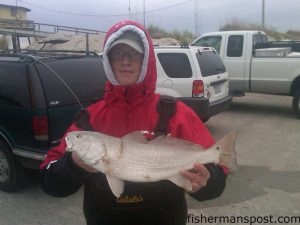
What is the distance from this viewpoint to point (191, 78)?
308 inches

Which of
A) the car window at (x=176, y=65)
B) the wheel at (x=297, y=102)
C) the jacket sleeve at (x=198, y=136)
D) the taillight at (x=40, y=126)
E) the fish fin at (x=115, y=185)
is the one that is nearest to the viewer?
the fish fin at (x=115, y=185)

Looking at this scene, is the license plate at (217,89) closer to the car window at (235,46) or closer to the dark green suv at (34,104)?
the car window at (235,46)

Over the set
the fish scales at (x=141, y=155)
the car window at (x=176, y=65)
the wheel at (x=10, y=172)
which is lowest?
the wheel at (x=10, y=172)

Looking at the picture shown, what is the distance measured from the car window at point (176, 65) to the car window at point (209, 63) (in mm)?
297

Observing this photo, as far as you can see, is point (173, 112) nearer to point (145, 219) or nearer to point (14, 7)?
point (145, 219)

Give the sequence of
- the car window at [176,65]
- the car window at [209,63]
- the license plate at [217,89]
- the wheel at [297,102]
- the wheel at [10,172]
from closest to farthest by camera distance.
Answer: the wheel at [10,172], the car window at [176,65], the car window at [209,63], the license plate at [217,89], the wheel at [297,102]

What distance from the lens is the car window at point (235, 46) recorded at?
36.3 ft

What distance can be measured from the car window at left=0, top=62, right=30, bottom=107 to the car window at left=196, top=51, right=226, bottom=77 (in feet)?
13.0

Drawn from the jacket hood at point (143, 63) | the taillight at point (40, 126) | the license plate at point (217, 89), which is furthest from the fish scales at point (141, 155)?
the license plate at point (217, 89)

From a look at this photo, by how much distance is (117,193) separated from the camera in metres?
1.87

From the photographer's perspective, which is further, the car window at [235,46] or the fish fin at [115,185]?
the car window at [235,46]

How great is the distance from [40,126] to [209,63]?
15.1ft

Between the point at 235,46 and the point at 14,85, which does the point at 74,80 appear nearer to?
the point at 14,85

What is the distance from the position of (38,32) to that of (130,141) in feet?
124
